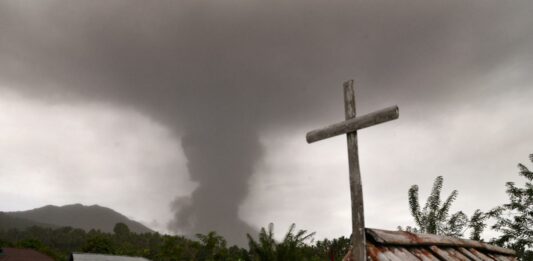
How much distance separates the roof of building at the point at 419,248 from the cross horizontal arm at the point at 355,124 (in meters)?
1.14

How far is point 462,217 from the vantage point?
88.1ft

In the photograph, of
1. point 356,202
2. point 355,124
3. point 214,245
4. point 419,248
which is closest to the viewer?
point 356,202

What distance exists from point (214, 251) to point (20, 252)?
22.8 meters

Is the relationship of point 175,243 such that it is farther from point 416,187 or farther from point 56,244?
point 56,244

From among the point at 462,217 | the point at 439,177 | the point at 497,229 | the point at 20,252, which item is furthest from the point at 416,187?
the point at 20,252

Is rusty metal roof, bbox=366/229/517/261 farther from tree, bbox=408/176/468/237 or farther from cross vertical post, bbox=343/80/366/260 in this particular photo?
tree, bbox=408/176/468/237

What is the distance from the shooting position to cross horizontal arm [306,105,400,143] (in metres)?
4.15

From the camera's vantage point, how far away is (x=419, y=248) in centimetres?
459

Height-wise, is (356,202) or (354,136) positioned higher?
(354,136)

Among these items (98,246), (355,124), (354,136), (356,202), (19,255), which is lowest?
(356,202)

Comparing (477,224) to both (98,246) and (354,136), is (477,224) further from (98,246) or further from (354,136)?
(98,246)

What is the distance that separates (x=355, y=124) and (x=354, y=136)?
0.46 feet

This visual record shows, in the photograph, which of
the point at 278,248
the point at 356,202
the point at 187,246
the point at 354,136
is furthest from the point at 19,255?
the point at 356,202

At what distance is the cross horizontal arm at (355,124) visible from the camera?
13.6ft
